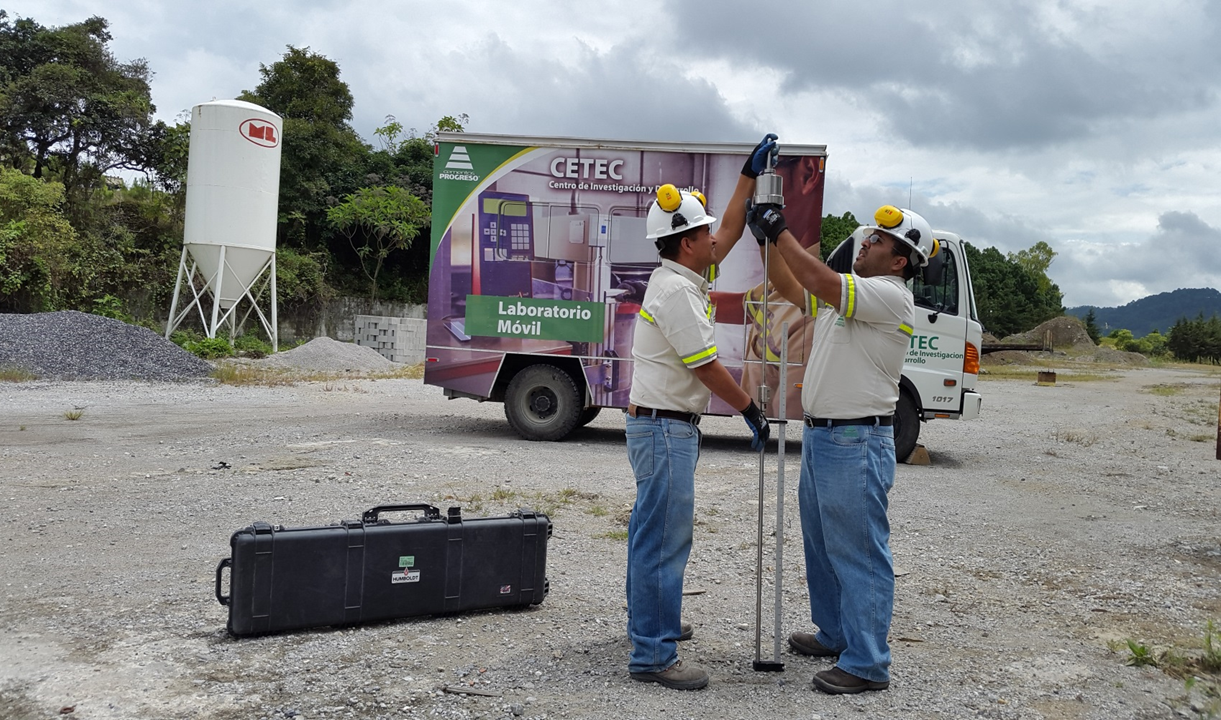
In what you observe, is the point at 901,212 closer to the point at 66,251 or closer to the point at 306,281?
the point at 66,251

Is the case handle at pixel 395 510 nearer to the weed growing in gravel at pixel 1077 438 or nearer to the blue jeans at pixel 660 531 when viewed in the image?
the blue jeans at pixel 660 531

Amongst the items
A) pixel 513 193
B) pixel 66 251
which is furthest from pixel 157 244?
pixel 513 193

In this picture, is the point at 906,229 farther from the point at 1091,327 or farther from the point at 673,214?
the point at 1091,327

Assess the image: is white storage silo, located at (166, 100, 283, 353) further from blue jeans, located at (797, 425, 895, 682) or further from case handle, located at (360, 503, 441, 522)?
blue jeans, located at (797, 425, 895, 682)

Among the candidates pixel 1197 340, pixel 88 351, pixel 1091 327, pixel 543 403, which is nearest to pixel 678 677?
pixel 543 403

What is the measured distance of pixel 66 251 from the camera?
78.5 ft

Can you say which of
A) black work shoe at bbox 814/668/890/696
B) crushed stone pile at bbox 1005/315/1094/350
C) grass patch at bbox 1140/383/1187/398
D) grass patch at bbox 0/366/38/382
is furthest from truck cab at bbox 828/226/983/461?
crushed stone pile at bbox 1005/315/1094/350

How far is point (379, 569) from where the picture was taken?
14.5 ft

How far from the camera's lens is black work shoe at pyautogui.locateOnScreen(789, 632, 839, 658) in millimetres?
4238

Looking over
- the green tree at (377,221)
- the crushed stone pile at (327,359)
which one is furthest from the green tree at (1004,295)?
the crushed stone pile at (327,359)

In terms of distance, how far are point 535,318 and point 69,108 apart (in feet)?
79.1

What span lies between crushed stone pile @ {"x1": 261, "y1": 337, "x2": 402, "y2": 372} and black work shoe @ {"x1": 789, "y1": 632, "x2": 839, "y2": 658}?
64.6 ft

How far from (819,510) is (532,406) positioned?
25.5ft

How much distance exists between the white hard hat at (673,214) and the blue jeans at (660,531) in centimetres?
82
